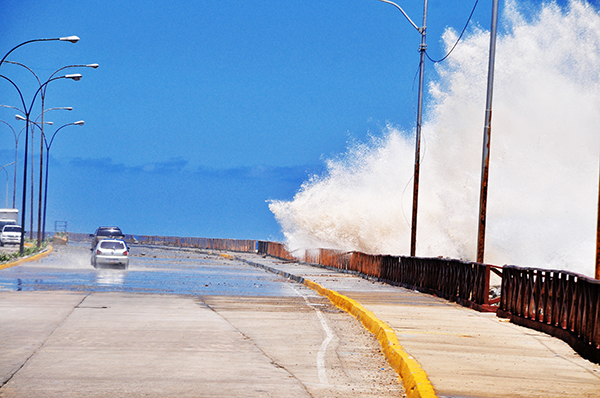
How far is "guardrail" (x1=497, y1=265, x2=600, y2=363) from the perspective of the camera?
11828 mm

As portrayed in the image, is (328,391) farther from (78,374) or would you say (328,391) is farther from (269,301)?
(269,301)

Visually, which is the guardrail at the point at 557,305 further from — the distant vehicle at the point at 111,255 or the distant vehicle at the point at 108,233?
the distant vehicle at the point at 108,233

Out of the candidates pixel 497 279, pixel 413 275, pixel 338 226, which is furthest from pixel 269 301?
pixel 338 226

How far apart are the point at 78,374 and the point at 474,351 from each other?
564 centimetres

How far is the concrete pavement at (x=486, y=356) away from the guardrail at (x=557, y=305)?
0.65 feet

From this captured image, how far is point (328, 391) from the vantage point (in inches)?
362

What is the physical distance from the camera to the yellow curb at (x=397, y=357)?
8.84m

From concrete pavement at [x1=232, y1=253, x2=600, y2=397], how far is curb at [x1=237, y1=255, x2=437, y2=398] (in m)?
0.13

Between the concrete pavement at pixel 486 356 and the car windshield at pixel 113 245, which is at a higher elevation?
the concrete pavement at pixel 486 356

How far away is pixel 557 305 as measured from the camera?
1418cm

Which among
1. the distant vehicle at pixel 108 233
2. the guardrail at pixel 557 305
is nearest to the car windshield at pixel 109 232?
the distant vehicle at pixel 108 233

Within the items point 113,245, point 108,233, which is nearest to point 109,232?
point 108,233

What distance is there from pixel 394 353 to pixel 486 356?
1310 millimetres

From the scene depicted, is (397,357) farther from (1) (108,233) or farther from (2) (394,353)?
(1) (108,233)
